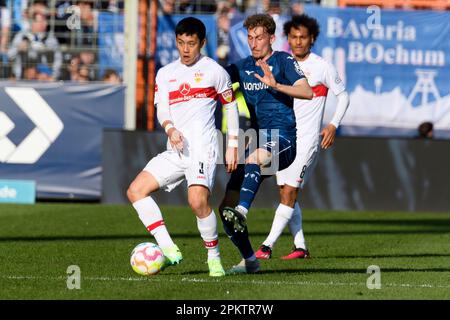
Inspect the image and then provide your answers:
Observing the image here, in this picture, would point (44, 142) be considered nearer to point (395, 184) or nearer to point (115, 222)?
point (115, 222)

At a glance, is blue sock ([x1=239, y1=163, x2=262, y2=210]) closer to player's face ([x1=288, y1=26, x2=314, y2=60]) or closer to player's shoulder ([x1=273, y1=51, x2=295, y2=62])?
player's shoulder ([x1=273, y1=51, x2=295, y2=62])

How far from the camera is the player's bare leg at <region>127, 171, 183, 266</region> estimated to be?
9711mm

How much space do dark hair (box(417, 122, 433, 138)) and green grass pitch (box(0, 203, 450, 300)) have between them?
1.47 meters

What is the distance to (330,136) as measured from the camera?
460 inches

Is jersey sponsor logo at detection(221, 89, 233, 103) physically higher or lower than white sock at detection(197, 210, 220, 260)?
higher

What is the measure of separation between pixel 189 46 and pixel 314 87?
10.5 feet

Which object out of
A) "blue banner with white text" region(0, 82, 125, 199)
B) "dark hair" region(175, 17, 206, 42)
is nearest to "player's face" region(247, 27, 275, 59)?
"dark hair" region(175, 17, 206, 42)

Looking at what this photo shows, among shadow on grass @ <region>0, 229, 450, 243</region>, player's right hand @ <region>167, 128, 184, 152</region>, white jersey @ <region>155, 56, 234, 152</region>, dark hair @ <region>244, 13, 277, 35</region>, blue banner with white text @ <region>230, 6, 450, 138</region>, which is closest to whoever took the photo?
player's right hand @ <region>167, 128, 184, 152</region>

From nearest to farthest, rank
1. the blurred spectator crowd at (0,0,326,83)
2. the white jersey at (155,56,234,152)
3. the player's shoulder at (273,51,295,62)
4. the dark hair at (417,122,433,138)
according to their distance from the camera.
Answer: the white jersey at (155,56,234,152), the player's shoulder at (273,51,295,62), the dark hair at (417,122,433,138), the blurred spectator crowd at (0,0,326,83)

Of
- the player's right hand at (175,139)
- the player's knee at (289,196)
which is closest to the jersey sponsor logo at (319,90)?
the player's knee at (289,196)

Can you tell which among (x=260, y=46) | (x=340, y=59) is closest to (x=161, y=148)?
(x=340, y=59)

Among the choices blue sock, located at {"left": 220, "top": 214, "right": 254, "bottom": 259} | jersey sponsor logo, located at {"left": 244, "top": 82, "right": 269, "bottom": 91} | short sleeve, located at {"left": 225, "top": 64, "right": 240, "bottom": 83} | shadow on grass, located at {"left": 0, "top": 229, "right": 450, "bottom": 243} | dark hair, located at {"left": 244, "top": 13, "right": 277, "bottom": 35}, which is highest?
dark hair, located at {"left": 244, "top": 13, "right": 277, "bottom": 35}
